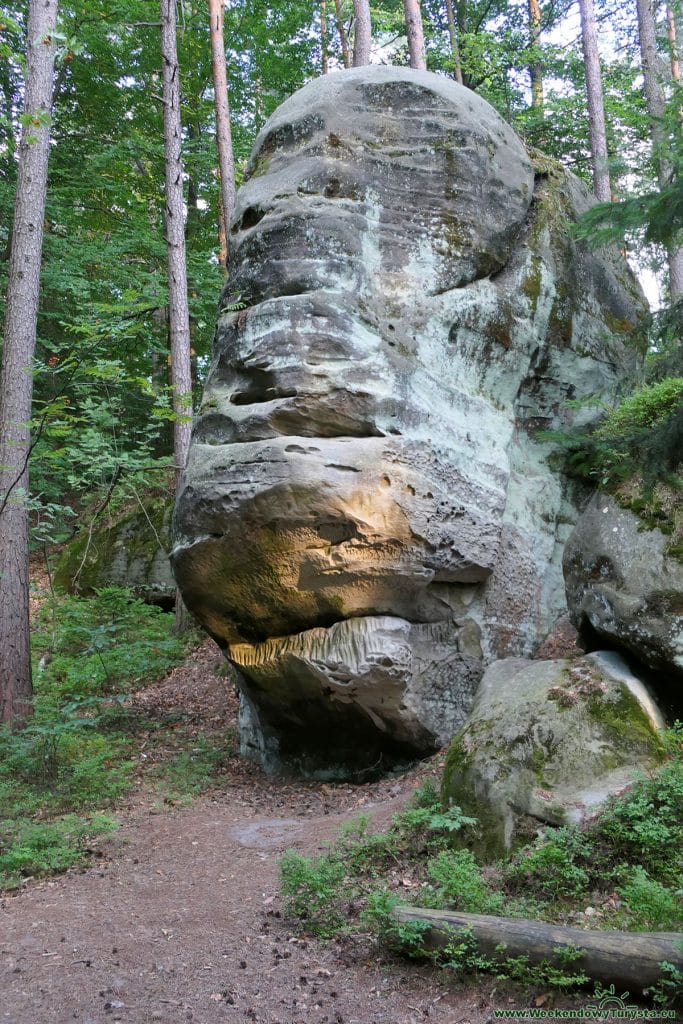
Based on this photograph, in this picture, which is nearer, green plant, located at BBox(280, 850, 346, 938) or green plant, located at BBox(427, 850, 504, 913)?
green plant, located at BBox(427, 850, 504, 913)

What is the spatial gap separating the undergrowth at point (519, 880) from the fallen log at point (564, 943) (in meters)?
0.04

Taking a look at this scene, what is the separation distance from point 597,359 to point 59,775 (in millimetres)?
8678

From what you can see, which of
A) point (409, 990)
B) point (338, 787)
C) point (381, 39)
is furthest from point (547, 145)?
point (409, 990)

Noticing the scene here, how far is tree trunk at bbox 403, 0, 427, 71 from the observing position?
550 inches

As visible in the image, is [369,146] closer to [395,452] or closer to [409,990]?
[395,452]

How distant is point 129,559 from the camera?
15.2 meters

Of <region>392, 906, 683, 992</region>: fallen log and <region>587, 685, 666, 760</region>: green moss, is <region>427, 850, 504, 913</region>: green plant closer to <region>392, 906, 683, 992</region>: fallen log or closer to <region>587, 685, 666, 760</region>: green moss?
<region>392, 906, 683, 992</region>: fallen log

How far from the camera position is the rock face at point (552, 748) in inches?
224

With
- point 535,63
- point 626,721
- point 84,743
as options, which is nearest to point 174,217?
point 84,743

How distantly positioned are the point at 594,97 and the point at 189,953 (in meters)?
15.4

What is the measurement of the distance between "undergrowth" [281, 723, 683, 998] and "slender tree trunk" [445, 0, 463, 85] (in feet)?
51.0

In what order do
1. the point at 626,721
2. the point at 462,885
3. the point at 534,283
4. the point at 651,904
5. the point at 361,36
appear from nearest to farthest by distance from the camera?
the point at 651,904 < the point at 462,885 < the point at 626,721 < the point at 534,283 < the point at 361,36

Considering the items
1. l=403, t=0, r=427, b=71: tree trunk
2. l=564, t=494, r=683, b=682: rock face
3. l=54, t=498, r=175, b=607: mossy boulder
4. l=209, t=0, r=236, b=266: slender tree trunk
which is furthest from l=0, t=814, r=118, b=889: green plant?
l=403, t=0, r=427, b=71: tree trunk

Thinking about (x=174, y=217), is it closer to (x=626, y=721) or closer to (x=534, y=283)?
(x=534, y=283)
